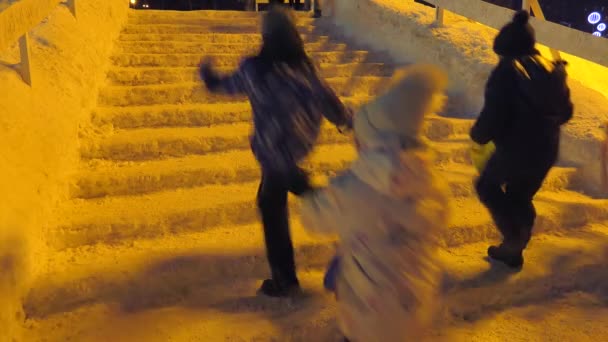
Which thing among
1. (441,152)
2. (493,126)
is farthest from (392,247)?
(441,152)

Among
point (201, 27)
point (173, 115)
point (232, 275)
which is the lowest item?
point (232, 275)

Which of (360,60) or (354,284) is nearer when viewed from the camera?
(354,284)

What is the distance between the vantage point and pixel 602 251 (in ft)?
12.6

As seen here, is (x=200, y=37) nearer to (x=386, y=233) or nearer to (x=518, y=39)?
(x=518, y=39)

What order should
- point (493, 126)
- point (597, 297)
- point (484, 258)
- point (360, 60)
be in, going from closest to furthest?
point (493, 126) → point (597, 297) → point (484, 258) → point (360, 60)

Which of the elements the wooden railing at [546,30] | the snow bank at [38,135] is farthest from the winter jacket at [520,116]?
the snow bank at [38,135]

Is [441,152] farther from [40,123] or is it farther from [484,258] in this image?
[40,123]

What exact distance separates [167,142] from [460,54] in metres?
3.34

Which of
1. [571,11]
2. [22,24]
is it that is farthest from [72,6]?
[571,11]

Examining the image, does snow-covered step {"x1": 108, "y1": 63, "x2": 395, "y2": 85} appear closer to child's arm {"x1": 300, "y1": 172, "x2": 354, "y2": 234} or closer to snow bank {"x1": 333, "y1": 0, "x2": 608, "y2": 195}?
snow bank {"x1": 333, "y1": 0, "x2": 608, "y2": 195}

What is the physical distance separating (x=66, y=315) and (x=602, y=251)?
11.0 ft

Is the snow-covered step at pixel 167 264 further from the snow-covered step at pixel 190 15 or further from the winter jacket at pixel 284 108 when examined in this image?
the snow-covered step at pixel 190 15

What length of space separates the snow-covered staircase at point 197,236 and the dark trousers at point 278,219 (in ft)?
0.62

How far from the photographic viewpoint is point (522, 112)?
310 centimetres
